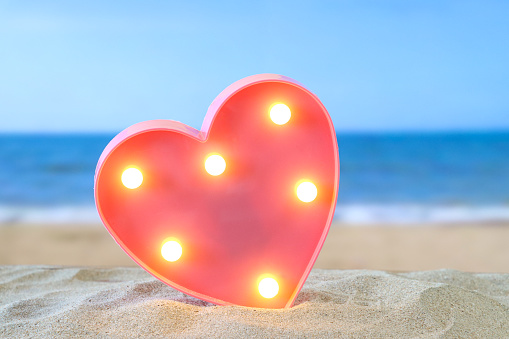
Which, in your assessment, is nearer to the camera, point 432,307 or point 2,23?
point 432,307

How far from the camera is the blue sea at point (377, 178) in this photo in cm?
624

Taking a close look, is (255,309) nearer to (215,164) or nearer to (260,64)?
(215,164)

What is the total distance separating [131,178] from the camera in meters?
1.53

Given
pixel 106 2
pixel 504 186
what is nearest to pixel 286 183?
pixel 504 186

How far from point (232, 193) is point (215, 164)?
0.38 ft

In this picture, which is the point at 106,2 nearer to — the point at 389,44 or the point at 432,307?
the point at 389,44

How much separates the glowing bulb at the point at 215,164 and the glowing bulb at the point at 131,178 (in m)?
0.21

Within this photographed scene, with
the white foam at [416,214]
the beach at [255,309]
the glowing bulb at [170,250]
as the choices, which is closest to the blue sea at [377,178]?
the white foam at [416,214]

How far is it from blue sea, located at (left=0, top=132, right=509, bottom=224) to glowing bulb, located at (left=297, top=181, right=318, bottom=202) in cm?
400

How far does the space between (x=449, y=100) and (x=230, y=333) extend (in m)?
10.5

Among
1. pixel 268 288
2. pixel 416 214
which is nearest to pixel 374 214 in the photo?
pixel 416 214

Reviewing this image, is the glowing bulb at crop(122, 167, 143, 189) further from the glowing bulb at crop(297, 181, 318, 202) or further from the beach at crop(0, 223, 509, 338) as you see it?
the glowing bulb at crop(297, 181, 318, 202)

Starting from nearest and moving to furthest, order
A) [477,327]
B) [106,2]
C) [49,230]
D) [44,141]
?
[477,327] → [49,230] → [106,2] → [44,141]

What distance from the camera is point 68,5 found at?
31.4 feet
